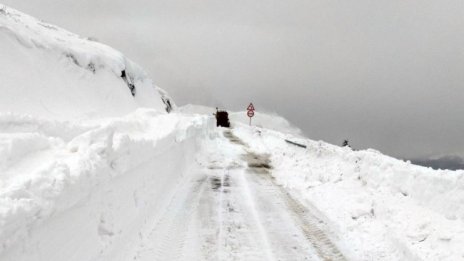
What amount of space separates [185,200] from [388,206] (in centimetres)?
433

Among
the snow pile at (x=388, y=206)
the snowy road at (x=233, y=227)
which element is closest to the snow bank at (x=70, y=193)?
the snowy road at (x=233, y=227)

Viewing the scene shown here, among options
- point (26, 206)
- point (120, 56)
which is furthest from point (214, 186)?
point (120, 56)

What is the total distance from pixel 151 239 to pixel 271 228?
2.24 m

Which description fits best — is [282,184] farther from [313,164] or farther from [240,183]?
[313,164]

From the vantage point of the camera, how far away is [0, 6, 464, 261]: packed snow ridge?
403 cm

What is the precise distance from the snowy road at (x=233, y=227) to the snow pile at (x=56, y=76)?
7.04 metres

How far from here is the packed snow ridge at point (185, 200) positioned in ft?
13.2

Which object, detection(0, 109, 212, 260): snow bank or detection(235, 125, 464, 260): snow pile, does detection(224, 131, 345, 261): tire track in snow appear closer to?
detection(235, 125, 464, 260): snow pile

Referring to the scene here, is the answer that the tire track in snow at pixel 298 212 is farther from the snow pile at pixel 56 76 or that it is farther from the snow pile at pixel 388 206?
the snow pile at pixel 56 76

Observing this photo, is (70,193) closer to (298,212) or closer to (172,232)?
(172,232)

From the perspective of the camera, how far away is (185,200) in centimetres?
955

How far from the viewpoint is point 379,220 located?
802cm

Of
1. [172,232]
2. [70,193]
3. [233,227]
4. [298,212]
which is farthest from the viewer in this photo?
[298,212]

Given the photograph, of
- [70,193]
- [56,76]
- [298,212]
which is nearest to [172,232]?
[298,212]
